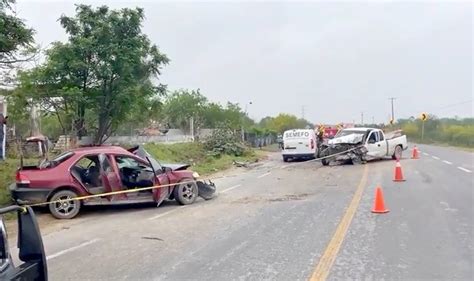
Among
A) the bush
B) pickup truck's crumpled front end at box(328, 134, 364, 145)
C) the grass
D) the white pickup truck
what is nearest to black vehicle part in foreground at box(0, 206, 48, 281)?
the grass

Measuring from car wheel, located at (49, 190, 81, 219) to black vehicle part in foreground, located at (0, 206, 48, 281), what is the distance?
7529 mm

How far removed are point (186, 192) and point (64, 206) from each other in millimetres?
3001

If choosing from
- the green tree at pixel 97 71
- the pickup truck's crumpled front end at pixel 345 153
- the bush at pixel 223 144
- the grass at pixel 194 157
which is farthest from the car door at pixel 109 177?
the bush at pixel 223 144

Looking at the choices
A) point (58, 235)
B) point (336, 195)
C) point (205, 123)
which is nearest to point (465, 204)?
point (336, 195)

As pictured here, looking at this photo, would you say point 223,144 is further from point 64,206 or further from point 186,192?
point 64,206

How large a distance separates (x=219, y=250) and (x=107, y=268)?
1629 millimetres

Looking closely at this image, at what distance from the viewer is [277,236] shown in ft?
27.3

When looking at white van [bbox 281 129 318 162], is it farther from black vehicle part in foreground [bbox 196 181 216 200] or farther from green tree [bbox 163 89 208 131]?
green tree [bbox 163 89 208 131]

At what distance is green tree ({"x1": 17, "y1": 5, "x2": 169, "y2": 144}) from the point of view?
2372cm

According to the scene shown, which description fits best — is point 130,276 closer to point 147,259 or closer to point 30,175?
point 147,259

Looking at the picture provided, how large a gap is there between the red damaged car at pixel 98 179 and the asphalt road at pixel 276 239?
401 millimetres

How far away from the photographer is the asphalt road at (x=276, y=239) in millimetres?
6273

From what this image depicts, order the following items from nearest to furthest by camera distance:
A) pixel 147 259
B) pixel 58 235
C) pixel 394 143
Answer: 1. pixel 147 259
2. pixel 58 235
3. pixel 394 143

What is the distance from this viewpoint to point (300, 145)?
→ 100ft
